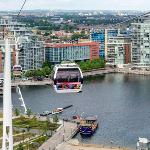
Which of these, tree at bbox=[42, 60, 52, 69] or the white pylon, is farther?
tree at bbox=[42, 60, 52, 69]

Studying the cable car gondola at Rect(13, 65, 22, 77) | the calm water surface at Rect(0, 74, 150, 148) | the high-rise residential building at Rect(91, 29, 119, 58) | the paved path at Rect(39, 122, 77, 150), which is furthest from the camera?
the high-rise residential building at Rect(91, 29, 119, 58)

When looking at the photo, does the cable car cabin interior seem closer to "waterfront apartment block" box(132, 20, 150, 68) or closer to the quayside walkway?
the quayside walkway

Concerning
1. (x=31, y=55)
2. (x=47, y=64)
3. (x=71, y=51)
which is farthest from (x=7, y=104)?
(x=71, y=51)

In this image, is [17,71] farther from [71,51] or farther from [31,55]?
[71,51]

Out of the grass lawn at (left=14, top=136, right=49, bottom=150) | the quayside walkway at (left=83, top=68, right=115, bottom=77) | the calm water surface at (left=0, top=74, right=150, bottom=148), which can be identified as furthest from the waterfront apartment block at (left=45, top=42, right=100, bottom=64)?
the grass lawn at (left=14, top=136, right=49, bottom=150)

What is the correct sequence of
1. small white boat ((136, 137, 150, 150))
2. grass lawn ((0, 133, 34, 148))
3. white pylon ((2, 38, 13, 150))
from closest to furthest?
white pylon ((2, 38, 13, 150))
small white boat ((136, 137, 150, 150))
grass lawn ((0, 133, 34, 148))

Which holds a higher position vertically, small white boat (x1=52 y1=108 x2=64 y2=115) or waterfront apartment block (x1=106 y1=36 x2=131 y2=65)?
waterfront apartment block (x1=106 y1=36 x2=131 y2=65)

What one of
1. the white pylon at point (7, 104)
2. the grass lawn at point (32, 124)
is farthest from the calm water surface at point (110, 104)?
the white pylon at point (7, 104)

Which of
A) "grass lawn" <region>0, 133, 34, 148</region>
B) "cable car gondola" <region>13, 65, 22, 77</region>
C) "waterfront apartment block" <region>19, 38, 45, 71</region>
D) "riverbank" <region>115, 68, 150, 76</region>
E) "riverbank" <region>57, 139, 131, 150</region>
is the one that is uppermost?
"waterfront apartment block" <region>19, 38, 45, 71</region>
